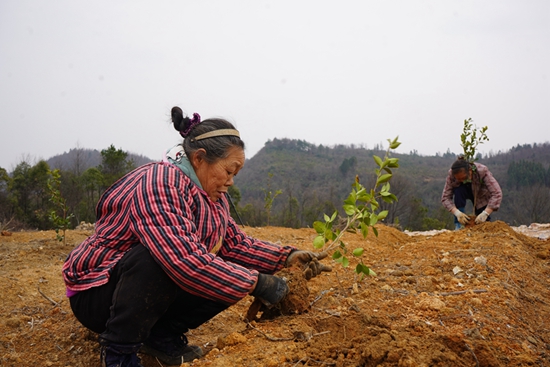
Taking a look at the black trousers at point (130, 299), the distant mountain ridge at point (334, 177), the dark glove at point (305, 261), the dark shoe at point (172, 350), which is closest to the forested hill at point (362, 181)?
the distant mountain ridge at point (334, 177)

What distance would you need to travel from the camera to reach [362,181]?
36906 millimetres

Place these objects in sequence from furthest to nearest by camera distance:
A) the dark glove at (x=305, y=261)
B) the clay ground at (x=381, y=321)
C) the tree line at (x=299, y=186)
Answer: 1. the tree line at (x=299, y=186)
2. the dark glove at (x=305, y=261)
3. the clay ground at (x=381, y=321)

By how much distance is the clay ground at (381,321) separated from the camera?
5.22 ft

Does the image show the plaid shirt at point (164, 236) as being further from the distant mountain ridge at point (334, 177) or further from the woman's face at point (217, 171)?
the distant mountain ridge at point (334, 177)

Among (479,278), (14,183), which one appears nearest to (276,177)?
(14,183)

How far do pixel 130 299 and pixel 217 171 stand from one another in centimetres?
67

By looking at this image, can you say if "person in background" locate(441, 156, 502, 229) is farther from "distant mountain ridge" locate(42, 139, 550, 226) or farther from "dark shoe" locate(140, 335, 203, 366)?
"distant mountain ridge" locate(42, 139, 550, 226)

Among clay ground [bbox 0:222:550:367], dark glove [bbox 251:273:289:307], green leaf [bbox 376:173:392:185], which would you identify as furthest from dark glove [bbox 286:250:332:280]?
green leaf [bbox 376:173:392:185]

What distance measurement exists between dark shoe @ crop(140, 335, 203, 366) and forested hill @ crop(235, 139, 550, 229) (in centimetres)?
1111

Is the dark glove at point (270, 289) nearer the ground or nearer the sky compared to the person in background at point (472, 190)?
nearer the ground

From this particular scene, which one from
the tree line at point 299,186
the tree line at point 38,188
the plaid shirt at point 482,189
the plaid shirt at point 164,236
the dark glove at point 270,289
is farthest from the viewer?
the tree line at point 299,186

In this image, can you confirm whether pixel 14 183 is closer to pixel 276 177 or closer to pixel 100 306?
pixel 100 306

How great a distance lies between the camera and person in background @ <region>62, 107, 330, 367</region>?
68.2 inches

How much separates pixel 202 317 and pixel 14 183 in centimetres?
1556
